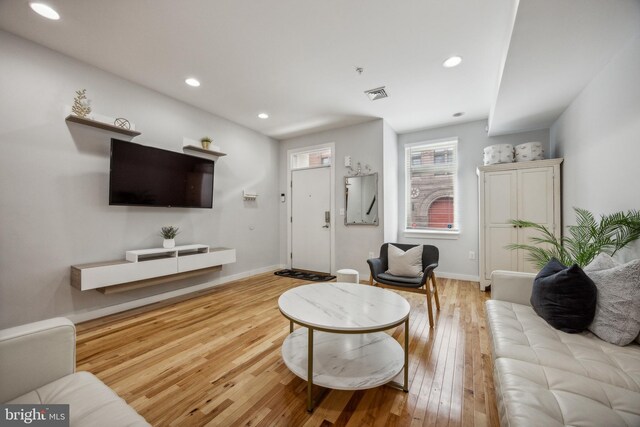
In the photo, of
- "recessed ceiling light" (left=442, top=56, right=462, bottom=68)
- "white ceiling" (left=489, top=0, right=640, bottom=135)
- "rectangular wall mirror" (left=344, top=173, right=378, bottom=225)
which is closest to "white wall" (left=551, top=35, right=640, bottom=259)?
"white ceiling" (left=489, top=0, right=640, bottom=135)

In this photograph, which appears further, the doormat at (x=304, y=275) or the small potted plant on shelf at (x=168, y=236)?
the doormat at (x=304, y=275)

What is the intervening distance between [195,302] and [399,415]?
2702 mm

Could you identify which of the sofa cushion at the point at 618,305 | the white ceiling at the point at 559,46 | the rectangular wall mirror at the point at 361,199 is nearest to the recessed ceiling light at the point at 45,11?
the white ceiling at the point at 559,46

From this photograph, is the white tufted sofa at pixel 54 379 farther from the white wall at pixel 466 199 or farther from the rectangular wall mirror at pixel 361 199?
the white wall at pixel 466 199

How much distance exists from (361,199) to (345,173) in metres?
0.57

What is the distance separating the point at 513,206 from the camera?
135 inches

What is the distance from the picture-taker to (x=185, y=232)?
3.55m

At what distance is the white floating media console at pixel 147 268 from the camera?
2.43 meters

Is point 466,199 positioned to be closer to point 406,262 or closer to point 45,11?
point 406,262

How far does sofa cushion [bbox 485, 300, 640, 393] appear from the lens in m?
1.12

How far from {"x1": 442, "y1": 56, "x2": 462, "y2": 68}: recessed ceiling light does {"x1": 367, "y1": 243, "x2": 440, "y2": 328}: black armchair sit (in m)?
1.98

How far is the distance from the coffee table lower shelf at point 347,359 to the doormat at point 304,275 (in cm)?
218

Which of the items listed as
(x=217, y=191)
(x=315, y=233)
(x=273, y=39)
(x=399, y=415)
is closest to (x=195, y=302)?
(x=217, y=191)

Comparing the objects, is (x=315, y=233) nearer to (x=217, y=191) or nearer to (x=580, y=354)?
(x=217, y=191)
